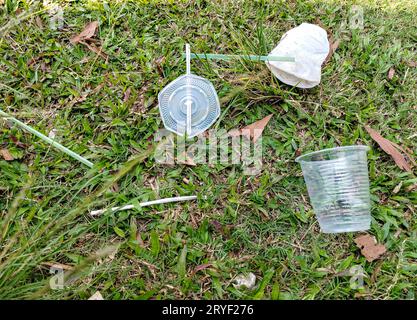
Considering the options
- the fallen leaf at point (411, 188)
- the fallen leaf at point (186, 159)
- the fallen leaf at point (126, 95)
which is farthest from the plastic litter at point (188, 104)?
the fallen leaf at point (411, 188)

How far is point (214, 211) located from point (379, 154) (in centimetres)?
109

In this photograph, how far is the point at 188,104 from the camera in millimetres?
2377

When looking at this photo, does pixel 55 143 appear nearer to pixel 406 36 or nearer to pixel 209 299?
pixel 209 299

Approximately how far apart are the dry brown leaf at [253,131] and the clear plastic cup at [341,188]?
0.34m

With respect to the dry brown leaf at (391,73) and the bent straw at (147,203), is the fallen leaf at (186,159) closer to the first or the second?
the bent straw at (147,203)

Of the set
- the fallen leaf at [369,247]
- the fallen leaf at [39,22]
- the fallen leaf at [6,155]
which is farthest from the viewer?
the fallen leaf at [39,22]

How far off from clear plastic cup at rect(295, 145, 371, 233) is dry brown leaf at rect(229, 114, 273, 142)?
34 centimetres

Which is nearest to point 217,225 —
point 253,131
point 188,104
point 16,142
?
point 253,131

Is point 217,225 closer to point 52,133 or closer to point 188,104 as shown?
point 188,104

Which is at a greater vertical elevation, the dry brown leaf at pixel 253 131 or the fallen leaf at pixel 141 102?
the fallen leaf at pixel 141 102

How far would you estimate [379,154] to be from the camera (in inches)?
97.2

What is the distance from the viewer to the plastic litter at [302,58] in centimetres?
247

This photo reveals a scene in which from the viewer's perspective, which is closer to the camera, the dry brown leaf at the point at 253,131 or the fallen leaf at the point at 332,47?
the dry brown leaf at the point at 253,131

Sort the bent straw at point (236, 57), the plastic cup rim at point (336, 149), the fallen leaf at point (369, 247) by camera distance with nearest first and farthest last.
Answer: the plastic cup rim at point (336, 149) → the fallen leaf at point (369, 247) → the bent straw at point (236, 57)
